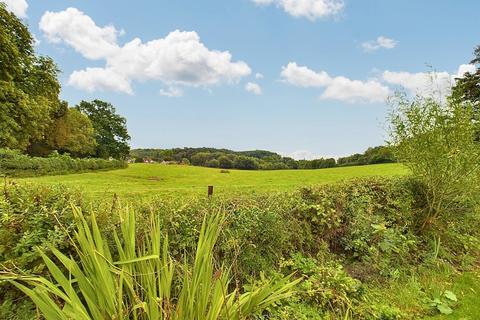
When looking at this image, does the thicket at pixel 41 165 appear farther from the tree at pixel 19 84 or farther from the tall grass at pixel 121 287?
the tall grass at pixel 121 287

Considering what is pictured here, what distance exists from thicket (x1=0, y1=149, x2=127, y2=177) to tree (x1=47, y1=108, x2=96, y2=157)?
9.14 meters

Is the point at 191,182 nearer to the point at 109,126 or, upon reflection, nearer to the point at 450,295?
the point at 450,295

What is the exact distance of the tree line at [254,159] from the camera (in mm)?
33281

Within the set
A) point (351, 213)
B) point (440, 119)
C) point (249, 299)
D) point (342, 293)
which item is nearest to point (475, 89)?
point (440, 119)

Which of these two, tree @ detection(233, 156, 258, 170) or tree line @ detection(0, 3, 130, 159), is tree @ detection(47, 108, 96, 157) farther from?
tree @ detection(233, 156, 258, 170)

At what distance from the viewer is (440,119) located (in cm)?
676

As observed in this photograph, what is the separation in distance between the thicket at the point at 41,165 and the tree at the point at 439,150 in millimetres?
11135

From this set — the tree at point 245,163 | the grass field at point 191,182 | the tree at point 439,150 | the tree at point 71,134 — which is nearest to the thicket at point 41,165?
the grass field at point 191,182

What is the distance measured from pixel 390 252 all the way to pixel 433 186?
2.17 metres

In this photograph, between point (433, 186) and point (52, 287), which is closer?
point (52, 287)

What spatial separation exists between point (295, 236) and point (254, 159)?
3652 cm

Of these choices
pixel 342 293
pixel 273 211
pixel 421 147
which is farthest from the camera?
pixel 421 147

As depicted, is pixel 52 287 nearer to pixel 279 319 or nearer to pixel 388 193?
pixel 279 319

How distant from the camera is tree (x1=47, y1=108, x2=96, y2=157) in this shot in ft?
115
